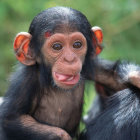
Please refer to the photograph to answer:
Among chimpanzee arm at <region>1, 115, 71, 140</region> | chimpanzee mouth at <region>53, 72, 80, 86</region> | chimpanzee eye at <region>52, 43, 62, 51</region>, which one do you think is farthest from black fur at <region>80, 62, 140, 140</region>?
chimpanzee eye at <region>52, 43, 62, 51</region>

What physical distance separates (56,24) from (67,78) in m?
0.54

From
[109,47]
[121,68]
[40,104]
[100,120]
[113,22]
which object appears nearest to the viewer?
[100,120]

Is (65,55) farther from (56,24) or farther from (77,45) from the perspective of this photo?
(56,24)

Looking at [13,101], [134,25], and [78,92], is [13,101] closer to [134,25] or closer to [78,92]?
[78,92]

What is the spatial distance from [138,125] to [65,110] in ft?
3.39

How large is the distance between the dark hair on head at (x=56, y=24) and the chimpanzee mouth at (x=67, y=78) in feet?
1.27

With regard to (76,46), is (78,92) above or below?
below

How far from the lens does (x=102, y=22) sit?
8758 millimetres

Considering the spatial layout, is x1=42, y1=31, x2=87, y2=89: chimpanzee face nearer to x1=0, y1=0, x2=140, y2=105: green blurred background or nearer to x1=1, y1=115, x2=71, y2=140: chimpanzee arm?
x1=1, y1=115, x2=71, y2=140: chimpanzee arm

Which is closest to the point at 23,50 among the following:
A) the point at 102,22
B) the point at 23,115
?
the point at 23,115

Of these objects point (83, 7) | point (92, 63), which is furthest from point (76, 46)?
point (83, 7)

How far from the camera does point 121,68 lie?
475cm

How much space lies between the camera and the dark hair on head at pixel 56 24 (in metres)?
4.14

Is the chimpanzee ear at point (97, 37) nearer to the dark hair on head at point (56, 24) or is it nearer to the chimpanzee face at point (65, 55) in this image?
the dark hair on head at point (56, 24)
